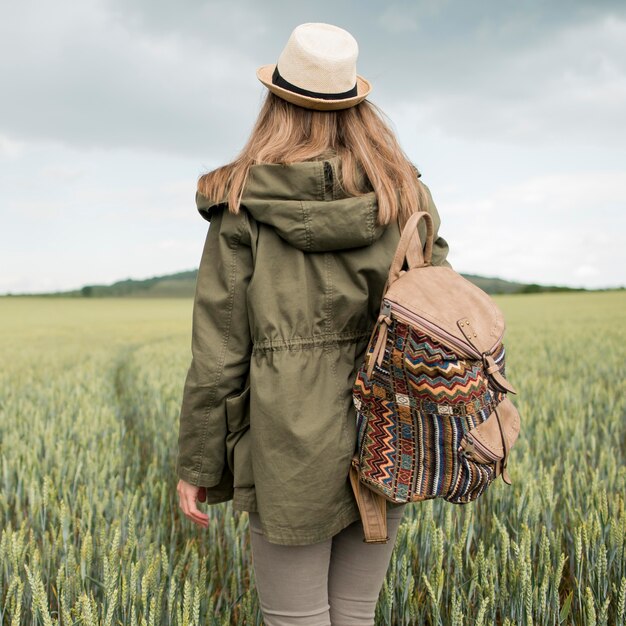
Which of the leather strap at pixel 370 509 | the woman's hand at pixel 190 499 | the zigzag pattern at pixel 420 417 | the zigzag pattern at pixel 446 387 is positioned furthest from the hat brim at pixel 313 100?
the woman's hand at pixel 190 499

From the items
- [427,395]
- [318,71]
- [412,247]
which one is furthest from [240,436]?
[318,71]

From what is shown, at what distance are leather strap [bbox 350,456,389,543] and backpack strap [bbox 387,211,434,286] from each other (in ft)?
1.38

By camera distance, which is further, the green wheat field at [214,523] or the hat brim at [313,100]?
the green wheat field at [214,523]

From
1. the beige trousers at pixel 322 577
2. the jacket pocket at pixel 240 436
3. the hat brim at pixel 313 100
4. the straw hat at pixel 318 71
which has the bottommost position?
the beige trousers at pixel 322 577

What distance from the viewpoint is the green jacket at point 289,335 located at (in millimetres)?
1390

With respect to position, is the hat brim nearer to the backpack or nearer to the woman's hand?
the backpack

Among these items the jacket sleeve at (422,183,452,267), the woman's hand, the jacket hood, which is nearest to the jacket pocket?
the woman's hand

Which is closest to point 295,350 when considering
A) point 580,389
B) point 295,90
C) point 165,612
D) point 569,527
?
point 295,90

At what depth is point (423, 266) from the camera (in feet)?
4.83

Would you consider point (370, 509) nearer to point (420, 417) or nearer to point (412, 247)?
point (420, 417)

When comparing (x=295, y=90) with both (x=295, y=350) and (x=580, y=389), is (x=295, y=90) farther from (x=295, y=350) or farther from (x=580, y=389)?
(x=580, y=389)

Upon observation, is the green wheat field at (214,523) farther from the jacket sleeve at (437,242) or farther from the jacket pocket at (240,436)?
the jacket sleeve at (437,242)

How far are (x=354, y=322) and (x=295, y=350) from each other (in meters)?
0.16

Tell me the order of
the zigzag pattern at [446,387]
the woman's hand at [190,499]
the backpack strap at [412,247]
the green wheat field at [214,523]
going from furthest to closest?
1. the green wheat field at [214,523]
2. the woman's hand at [190,499]
3. the backpack strap at [412,247]
4. the zigzag pattern at [446,387]
